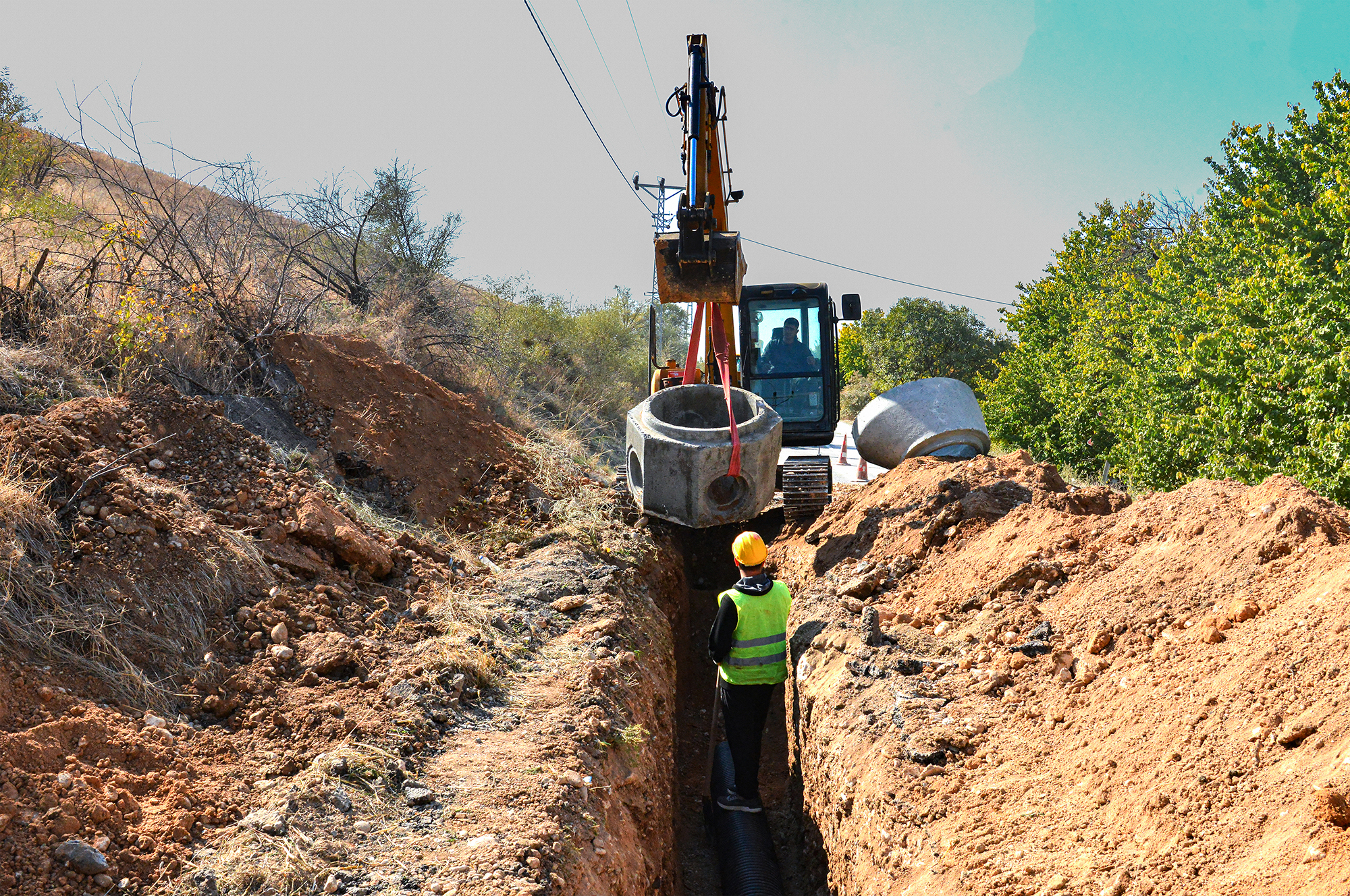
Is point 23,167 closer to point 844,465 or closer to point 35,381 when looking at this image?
point 35,381

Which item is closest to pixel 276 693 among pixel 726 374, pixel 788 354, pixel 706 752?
pixel 706 752

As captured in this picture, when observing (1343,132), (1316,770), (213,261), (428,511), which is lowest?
(1316,770)

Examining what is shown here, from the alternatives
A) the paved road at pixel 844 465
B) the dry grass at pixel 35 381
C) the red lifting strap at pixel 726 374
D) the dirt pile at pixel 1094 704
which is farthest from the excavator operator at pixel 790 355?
the dry grass at pixel 35 381

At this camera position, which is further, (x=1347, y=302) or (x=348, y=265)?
(x=348, y=265)

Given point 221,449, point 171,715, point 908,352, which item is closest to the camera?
point 171,715

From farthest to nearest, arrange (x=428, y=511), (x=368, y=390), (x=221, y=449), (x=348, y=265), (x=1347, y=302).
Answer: (x=348, y=265)
(x=1347, y=302)
(x=368, y=390)
(x=428, y=511)
(x=221, y=449)

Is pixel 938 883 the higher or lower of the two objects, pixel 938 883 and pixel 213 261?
the lower

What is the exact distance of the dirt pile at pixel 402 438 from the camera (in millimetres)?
8414

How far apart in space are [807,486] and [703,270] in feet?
10.5

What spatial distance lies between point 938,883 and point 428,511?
5.99 meters

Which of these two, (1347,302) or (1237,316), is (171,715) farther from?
(1237,316)

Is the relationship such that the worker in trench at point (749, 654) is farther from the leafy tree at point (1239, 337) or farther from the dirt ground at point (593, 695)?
the leafy tree at point (1239, 337)

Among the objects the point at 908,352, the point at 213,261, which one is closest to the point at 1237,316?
the point at 213,261

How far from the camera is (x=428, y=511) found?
8328 mm
